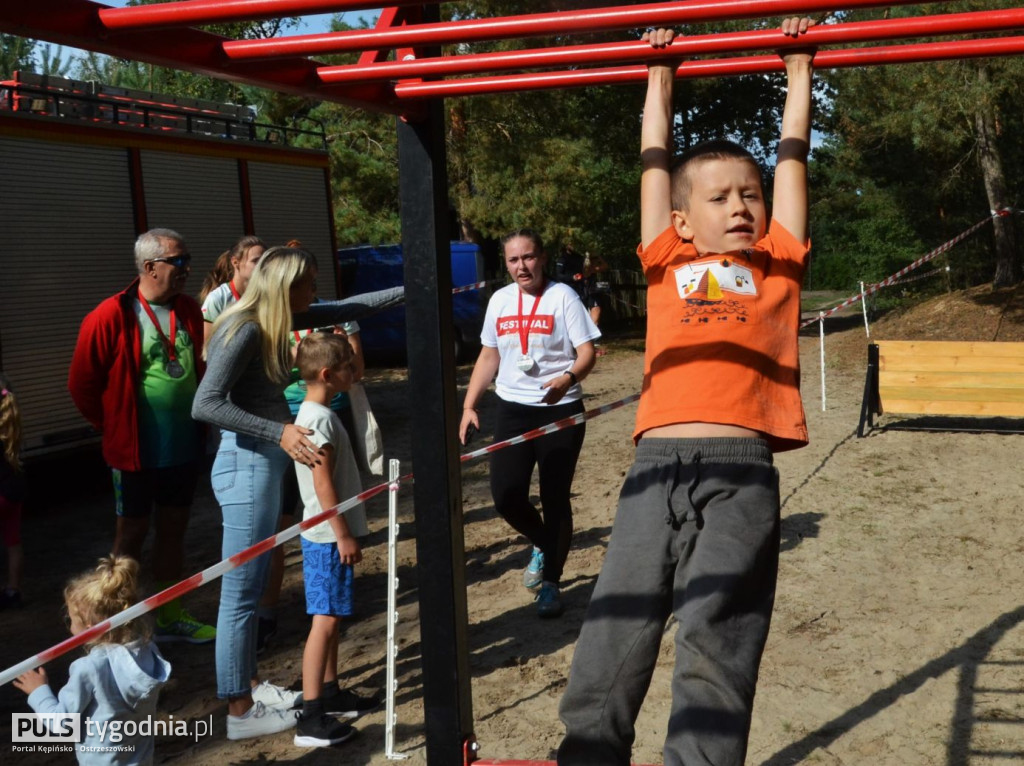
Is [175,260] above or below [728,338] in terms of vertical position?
above

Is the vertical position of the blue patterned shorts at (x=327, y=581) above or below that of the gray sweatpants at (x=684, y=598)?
below

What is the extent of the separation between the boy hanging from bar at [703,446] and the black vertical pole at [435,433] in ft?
1.80

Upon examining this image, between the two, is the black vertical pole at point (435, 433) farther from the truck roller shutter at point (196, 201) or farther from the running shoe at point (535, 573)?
the truck roller shutter at point (196, 201)

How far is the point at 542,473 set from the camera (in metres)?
5.26

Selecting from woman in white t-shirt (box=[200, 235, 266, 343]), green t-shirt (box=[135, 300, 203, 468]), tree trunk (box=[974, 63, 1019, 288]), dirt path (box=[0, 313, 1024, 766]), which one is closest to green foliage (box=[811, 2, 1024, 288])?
tree trunk (box=[974, 63, 1019, 288])

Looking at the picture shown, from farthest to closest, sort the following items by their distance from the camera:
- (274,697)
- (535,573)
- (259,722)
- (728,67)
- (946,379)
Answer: (946,379)
(535,573)
(274,697)
(259,722)
(728,67)

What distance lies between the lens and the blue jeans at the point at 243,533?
13.0 ft

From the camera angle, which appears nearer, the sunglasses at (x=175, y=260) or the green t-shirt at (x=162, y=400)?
the sunglasses at (x=175, y=260)

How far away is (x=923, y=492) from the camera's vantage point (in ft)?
25.0

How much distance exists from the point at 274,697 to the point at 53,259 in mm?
5900

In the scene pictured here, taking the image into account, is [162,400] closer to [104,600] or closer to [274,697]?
[274,697]

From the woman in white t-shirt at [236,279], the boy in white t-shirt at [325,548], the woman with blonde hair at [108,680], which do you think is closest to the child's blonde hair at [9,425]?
the woman in white t-shirt at [236,279]

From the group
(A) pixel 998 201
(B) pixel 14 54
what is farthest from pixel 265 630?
(B) pixel 14 54

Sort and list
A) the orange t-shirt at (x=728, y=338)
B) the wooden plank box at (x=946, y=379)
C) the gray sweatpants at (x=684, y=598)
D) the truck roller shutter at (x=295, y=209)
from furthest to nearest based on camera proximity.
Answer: the truck roller shutter at (x=295, y=209) < the wooden plank box at (x=946, y=379) < the orange t-shirt at (x=728, y=338) < the gray sweatpants at (x=684, y=598)
